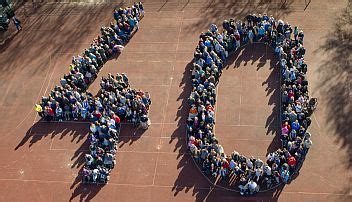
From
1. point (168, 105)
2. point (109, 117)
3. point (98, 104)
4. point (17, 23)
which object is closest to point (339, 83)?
point (168, 105)

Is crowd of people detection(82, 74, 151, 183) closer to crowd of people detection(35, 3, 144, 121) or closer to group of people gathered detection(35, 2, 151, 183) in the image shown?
group of people gathered detection(35, 2, 151, 183)

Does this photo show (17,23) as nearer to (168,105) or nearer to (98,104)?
(98,104)

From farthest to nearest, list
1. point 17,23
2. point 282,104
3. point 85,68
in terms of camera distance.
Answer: point 17,23
point 85,68
point 282,104

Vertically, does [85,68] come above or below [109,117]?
above

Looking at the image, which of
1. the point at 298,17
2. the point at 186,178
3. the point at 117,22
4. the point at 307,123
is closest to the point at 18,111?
the point at 117,22

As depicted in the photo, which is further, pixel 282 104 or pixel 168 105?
pixel 168 105
